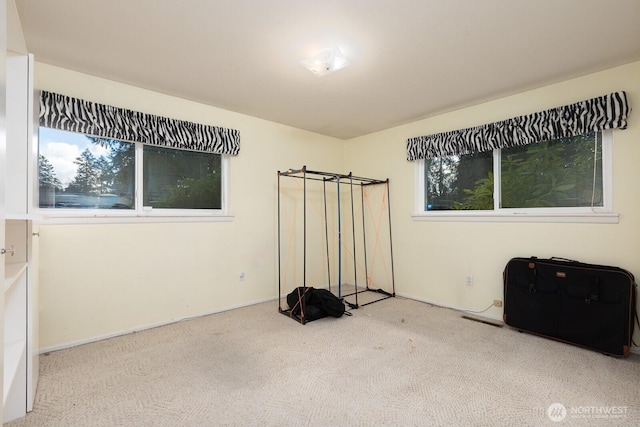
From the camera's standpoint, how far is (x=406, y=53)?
2236mm

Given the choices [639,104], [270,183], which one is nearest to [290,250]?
[270,183]

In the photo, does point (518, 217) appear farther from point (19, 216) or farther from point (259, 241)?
point (19, 216)

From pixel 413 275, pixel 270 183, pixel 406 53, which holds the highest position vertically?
pixel 406 53

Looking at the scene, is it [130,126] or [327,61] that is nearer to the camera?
[327,61]

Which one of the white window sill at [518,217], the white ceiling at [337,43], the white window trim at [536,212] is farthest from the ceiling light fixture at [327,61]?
the white window sill at [518,217]

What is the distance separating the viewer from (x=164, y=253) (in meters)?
2.95

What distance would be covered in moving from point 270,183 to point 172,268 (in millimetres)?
1416

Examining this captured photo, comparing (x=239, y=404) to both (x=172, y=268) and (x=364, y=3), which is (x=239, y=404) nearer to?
(x=172, y=268)

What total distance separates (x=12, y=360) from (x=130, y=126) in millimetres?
1874

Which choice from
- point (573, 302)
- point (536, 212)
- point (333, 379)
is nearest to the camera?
point (333, 379)

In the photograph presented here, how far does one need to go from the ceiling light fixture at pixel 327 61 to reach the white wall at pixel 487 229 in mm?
1787

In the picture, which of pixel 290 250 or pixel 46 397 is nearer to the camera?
pixel 46 397

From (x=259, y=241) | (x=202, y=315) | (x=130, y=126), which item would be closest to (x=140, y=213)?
(x=130, y=126)

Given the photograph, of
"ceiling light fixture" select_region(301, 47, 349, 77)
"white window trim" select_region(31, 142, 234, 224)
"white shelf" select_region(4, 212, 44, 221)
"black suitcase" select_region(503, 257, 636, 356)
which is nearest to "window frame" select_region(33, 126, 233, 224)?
"white window trim" select_region(31, 142, 234, 224)
